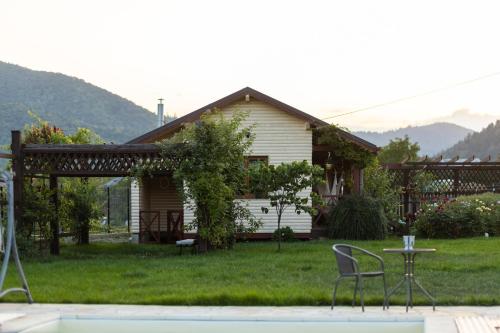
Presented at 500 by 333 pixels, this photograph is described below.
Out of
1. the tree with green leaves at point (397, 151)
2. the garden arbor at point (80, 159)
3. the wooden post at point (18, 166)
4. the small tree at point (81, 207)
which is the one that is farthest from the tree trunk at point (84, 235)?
the tree with green leaves at point (397, 151)

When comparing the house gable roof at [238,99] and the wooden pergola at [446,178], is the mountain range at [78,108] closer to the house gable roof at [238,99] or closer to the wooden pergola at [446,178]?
the wooden pergola at [446,178]

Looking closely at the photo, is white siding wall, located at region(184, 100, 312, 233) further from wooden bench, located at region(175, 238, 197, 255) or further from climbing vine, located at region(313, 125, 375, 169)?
wooden bench, located at region(175, 238, 197, 255)

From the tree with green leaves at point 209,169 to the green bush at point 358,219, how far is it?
3.29 meters

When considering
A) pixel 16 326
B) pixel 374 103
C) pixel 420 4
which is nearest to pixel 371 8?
pixel 420 4

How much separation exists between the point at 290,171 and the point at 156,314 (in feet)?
29.8

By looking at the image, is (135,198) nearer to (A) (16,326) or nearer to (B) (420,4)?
(B) (420,4)

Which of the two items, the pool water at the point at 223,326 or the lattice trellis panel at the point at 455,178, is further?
the lattice trellis panel at the point at 455,178

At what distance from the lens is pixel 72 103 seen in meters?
72.4

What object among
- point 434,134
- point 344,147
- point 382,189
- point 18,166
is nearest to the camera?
point 18,166

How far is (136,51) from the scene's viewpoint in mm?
Result: 22047

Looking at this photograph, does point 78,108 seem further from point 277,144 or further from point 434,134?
point 434,134

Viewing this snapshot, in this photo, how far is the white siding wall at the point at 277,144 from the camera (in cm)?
2125

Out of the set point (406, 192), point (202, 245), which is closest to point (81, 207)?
point (202, 245)

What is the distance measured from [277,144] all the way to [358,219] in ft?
10.5
